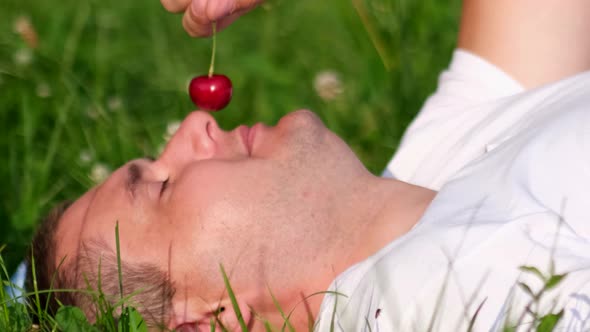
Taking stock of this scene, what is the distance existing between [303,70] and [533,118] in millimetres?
2566

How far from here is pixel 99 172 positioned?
400 centimetres

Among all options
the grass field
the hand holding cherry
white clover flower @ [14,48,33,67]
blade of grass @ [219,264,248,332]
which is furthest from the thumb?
white clover flower @ [14,48,33,67]

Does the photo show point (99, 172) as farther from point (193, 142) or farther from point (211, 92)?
point (193, 142)

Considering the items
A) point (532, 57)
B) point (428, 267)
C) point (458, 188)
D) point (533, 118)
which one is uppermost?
point (532, 57)

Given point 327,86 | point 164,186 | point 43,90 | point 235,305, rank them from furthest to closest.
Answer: point 327,86, point 43,90, point 164,186, point 235,305

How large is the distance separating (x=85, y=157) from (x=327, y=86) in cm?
134

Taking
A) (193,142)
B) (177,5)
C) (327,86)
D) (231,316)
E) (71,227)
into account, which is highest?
(177,5)

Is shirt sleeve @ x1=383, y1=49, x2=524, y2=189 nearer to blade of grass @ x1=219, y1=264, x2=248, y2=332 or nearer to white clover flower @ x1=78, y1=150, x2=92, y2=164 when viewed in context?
blade of grass @ x1=219, y1=264, x2=248, y2=332

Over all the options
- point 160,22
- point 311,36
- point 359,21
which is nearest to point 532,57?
point 359,21

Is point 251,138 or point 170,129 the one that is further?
point 170,129

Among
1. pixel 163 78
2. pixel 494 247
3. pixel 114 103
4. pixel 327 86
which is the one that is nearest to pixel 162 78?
pixel 163 78

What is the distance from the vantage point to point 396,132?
433 centimetres

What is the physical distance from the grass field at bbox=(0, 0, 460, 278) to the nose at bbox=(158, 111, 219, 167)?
973mm

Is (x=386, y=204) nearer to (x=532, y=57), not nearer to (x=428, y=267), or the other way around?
(x=428, y=267)
